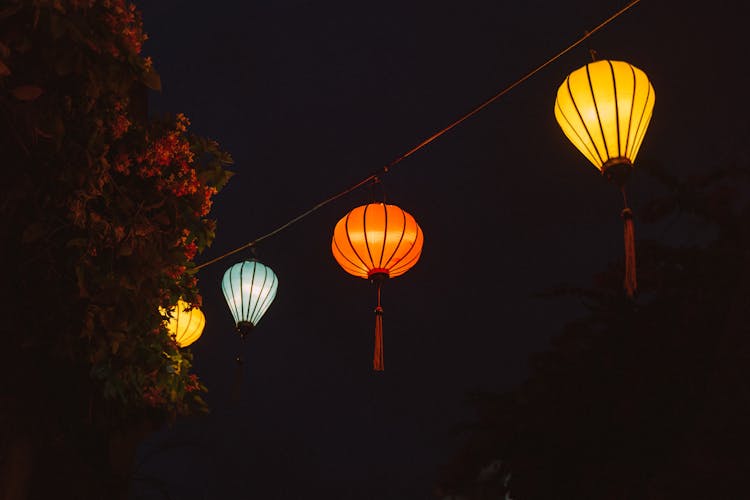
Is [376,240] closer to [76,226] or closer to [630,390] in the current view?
[630,390]

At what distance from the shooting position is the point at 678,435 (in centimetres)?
482

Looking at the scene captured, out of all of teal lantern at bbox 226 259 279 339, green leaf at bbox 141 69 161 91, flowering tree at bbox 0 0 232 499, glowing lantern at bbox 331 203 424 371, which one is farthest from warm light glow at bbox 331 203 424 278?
A: green leaf at bbox 141 69 161 91

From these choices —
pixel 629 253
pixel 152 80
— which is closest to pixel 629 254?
pixel 629 253

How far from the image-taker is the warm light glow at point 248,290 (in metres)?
8.29

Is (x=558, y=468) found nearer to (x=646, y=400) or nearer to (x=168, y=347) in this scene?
(x=646, y=400)

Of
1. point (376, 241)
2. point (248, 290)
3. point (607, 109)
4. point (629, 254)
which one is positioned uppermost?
point (248, 290)

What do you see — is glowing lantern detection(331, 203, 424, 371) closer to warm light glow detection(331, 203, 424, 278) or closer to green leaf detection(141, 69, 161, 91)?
warm light glow detection(331, 203, 424, 278)

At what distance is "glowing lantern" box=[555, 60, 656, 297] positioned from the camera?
458 centimetres

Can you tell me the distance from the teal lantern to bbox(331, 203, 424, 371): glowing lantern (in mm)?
2185

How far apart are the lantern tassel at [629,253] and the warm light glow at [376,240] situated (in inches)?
98.8

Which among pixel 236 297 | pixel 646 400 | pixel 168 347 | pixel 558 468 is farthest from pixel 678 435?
pixel 236 297

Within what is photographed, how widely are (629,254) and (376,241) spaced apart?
288 centimetres

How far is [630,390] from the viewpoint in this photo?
5141 mm

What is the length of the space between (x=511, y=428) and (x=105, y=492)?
3.47 m
